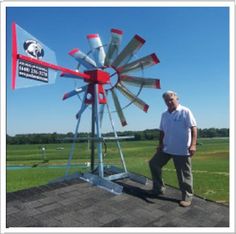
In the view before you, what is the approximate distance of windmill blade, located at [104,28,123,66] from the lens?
5.97 metres

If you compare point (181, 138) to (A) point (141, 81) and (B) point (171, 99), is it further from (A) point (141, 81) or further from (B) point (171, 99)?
(A) point (141, 81)

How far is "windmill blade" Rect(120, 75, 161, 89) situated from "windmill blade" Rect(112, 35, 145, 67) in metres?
0.30

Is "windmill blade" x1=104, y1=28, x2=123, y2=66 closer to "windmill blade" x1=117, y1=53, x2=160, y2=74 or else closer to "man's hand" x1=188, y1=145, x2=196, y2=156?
"windmill blade" x1=117, y1=53, x2=160, y2=74

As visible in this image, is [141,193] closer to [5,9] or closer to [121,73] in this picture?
[121,73]

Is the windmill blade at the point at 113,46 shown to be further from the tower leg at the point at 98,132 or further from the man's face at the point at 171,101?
the man's face at the point at 171,101

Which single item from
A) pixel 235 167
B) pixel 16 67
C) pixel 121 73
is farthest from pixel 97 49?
pixel 235 167

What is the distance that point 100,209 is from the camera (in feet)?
14.7

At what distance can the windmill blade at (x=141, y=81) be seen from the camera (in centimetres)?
598

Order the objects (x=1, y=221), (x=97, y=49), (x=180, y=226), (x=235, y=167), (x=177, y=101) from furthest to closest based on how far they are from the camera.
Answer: (x=97, y=49) < (x=177, y=101) < (x=235, y=167) < (x=180, y=226) < (x=1, y=221)

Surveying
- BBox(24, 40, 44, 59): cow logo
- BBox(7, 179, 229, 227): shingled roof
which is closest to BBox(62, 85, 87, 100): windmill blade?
BBox(24, 40, 44, 59): cow logo

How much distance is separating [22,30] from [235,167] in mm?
3455

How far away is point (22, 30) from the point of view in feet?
14.6

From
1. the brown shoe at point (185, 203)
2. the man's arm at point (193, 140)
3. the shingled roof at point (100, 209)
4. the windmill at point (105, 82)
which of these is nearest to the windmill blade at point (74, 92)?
the windmill at point (105, 82)

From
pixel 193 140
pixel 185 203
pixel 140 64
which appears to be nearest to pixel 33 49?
pixel 140 64
